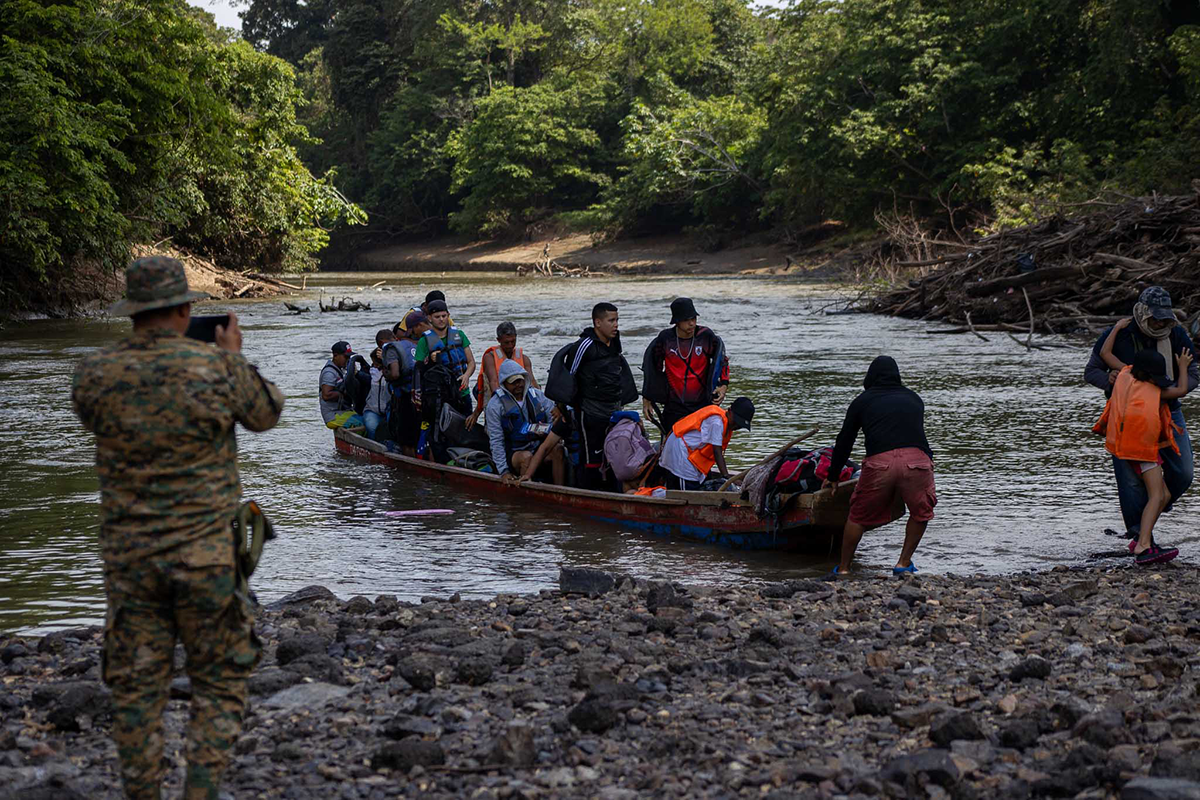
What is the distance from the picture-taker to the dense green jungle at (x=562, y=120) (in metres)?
26.9

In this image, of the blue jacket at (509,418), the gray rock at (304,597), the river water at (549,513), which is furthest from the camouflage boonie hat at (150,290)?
the blue jacket at (509,418)

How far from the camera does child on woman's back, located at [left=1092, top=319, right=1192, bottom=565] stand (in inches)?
314

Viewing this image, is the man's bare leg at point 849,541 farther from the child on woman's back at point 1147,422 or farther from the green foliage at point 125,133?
the green foliage at point 125,133

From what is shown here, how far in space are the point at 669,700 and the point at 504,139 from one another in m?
57.5

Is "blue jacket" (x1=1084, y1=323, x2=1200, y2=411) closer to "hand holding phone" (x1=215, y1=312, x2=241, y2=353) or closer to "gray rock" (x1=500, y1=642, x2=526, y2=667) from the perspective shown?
"gray rock" (x1=500, y1=642, x2=526, y2=667)

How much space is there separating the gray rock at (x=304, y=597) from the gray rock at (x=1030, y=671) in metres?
4.05

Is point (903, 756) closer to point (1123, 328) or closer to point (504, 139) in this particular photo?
point (1123, 328)

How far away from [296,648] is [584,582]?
7.25 feet

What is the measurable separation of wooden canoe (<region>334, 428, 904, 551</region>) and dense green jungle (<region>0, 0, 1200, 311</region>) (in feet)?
55.2

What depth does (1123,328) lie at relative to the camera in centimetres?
831

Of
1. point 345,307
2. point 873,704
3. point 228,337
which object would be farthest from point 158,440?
point 345,307

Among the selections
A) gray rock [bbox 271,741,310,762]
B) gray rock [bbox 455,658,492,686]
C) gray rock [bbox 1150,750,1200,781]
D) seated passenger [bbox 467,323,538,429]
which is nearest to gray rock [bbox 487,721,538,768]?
gray rock [bbox 271,741,310,762]

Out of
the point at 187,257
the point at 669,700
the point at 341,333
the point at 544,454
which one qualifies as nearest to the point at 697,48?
the point at 187,257

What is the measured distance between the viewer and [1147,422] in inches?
315
